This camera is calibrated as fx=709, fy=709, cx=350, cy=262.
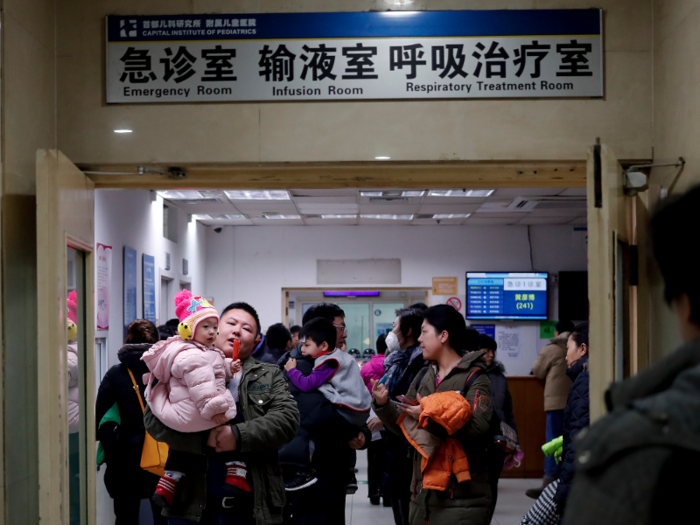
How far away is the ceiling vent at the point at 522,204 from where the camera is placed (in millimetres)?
9164

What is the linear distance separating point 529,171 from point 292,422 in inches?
57.9

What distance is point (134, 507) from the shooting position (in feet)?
13.4

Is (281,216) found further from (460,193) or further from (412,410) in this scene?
(412,410)

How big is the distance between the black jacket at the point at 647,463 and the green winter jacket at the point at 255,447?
187 cm

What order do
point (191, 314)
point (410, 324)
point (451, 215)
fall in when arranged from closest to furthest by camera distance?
point (191, 314) < point (410, 324) < point (451, 215)

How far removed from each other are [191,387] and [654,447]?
194 cm

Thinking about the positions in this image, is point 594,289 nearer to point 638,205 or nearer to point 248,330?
point 638,205

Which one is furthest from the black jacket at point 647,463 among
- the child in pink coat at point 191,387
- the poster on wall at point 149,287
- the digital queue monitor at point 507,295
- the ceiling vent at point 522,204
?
the digital queue monitor at point 507,295

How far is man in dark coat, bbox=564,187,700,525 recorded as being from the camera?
0.85 meters

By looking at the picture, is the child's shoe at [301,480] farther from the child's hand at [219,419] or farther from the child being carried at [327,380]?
the child's hand at [219,419]

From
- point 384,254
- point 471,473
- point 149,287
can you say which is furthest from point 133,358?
point 384,254

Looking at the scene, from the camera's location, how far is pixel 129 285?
21.8ft

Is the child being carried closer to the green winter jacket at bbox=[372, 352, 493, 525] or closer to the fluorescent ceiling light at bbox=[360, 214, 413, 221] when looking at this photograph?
the green winter jacket at bbox=[372, 352, 493, 525]

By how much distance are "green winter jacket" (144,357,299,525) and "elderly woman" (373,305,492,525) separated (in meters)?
0.53
